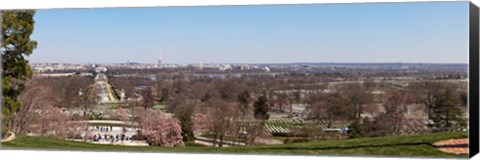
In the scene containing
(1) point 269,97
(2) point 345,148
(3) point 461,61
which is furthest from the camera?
(1) point 269,97

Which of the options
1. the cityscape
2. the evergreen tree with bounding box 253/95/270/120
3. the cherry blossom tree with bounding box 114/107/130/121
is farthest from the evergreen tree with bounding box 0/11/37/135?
the evergreen tree with bounding box 253/95/270/120

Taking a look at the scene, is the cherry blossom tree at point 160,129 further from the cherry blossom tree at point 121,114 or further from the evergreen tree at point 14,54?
the evergreen tree at point 14,54

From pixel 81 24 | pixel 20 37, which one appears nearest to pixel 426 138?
pixel 81 24

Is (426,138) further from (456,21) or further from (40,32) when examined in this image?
(40,32)

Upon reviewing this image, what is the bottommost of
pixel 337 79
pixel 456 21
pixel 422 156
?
pixel 422 156

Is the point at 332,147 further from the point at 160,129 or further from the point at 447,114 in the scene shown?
the point at 160,129

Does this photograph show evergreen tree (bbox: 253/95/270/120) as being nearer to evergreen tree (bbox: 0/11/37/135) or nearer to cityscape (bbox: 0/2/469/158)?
cityscape (bbox: 0/2/469/158)

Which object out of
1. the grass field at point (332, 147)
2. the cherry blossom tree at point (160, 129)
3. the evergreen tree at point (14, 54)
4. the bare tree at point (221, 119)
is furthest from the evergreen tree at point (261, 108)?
the evergreen tree at point (14, 54)
